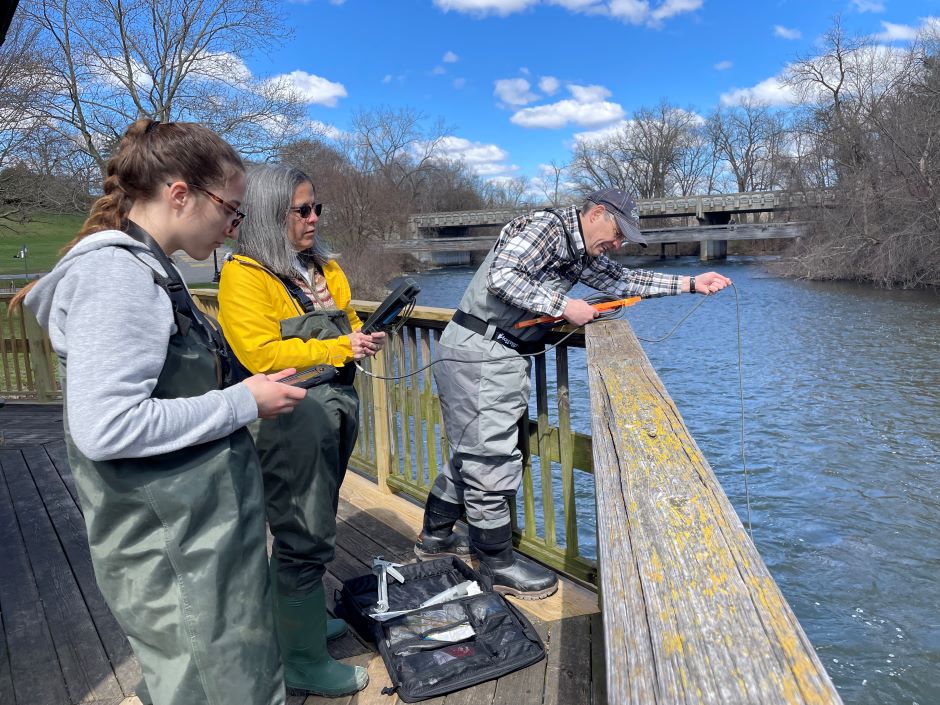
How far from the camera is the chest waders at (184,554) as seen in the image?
1.31 meters

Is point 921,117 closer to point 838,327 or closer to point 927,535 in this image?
point 838,327

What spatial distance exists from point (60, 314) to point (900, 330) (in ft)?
56.0

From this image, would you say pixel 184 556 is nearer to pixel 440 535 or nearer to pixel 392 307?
pixel 392 307

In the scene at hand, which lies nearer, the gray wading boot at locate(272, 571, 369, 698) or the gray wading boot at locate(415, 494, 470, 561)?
the gray wading boot at locate(272, 571, 369, 698)

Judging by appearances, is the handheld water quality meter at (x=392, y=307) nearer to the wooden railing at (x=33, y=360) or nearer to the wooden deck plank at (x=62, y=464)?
the wooden deck plank at (x=62, y=464)

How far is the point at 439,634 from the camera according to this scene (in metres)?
2.46

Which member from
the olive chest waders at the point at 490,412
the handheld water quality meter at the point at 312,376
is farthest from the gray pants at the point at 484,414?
the handheld water quality meter at the point at 312,376

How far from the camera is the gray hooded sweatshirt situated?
4.01 feet

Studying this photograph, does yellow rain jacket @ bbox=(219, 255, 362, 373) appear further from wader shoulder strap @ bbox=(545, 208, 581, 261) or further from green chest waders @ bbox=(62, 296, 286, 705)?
wader shoulder strap @ bbox=(545, 208, 581, 261)

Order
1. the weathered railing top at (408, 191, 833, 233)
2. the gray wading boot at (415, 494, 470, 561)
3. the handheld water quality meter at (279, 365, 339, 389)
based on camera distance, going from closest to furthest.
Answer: the handheld water quality meter at (279, 365, 339, 389) < the gray wading boot at (415, 494, 470, 561) < the weathered railing top at (408, 191, 833, 233)

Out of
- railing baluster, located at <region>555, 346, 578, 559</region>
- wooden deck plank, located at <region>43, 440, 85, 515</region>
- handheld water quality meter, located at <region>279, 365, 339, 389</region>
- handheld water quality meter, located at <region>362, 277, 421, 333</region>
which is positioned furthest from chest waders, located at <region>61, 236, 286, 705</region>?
wooden deck plank, located at <region>43, 440, 85, 515</region>

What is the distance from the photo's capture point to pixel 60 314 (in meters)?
1.29

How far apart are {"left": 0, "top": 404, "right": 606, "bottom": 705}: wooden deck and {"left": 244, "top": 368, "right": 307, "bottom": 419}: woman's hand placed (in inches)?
45.6

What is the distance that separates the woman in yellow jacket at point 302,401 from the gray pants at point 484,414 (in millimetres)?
615
